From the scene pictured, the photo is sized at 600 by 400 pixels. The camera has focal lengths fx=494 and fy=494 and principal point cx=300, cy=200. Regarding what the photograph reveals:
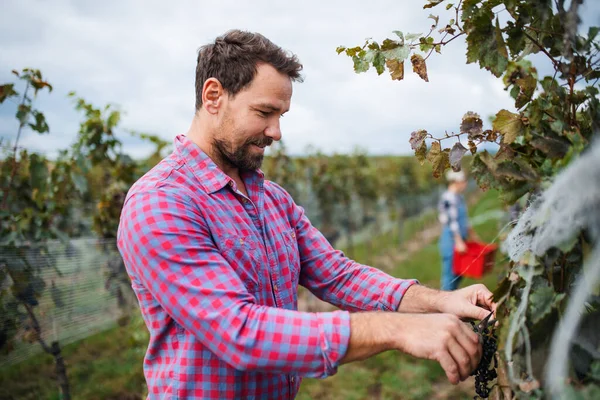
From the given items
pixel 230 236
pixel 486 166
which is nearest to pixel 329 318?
pixel 230 236

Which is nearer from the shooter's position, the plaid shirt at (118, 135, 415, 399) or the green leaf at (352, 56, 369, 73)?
the plaid shirt at (118, 135, 415, 399)

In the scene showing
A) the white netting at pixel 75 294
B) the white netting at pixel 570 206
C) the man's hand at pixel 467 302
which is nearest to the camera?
the white netting at pixel 570 206

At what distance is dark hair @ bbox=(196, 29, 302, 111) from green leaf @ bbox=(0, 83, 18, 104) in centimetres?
224

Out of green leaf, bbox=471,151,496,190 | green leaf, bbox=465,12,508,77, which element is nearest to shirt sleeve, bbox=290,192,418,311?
green leaf, bbox=471,151,496,190

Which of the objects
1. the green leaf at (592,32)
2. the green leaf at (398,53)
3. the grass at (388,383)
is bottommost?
the grass at (388,383)

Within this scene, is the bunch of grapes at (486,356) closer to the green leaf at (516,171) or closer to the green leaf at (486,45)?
the green leaf at (516,171)

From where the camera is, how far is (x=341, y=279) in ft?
6.15

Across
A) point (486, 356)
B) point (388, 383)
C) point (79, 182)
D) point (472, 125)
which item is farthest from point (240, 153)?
point (388, 383)

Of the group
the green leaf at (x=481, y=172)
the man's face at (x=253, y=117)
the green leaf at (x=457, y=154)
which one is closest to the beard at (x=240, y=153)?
the man's face at (x=253, y=117)

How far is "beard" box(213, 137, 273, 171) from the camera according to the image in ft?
5.77

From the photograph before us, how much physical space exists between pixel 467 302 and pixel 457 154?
1.52 feet

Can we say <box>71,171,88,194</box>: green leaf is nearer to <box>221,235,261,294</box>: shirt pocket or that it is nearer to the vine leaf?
<box>221,235,261,294</box>: shirt pocket

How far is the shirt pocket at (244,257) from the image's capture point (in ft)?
5.04

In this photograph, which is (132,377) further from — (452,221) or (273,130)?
(452,221)
